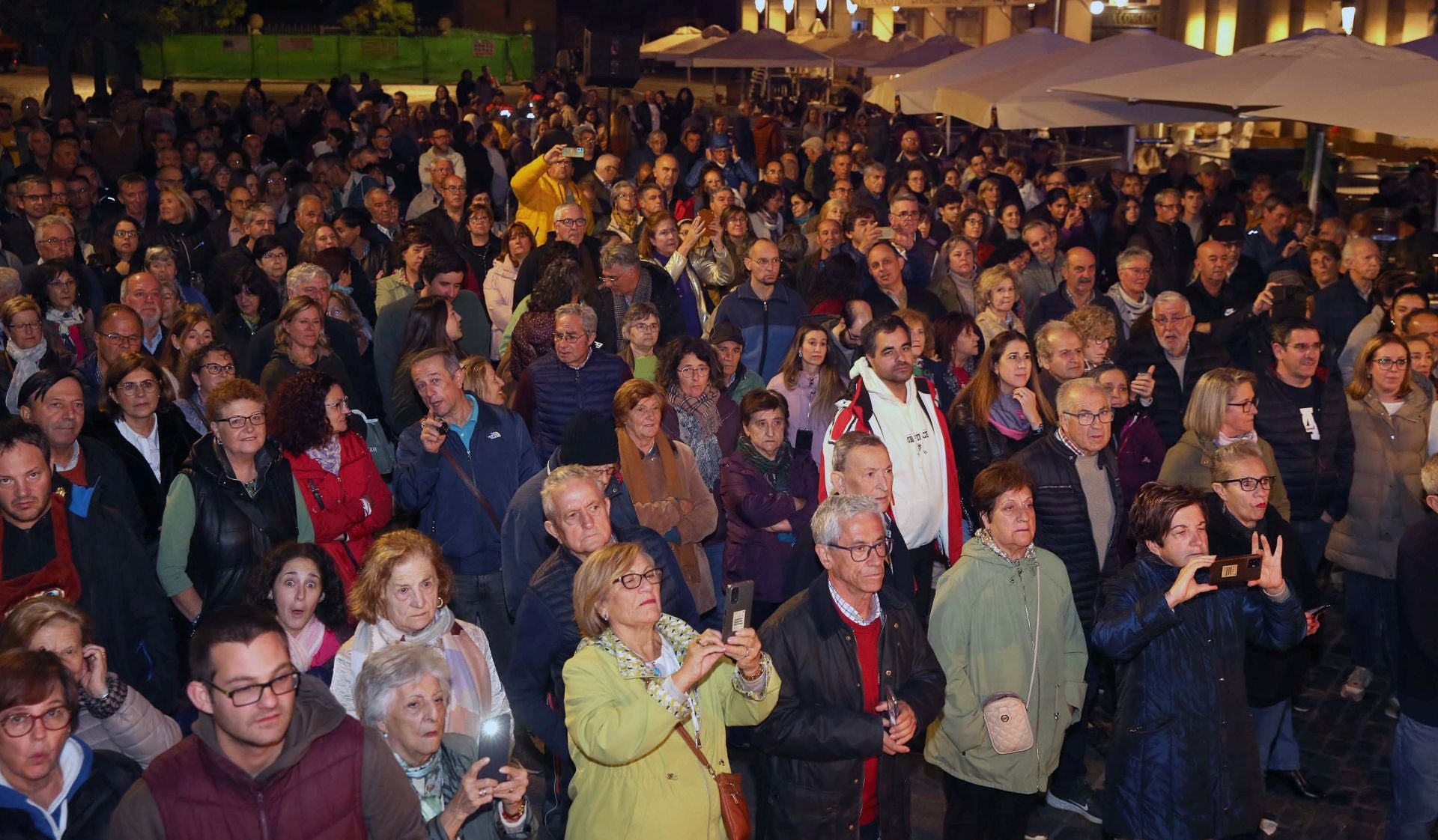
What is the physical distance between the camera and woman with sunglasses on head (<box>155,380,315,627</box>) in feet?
17.4

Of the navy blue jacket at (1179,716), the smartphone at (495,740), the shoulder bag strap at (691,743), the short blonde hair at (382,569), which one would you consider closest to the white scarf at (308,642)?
the short blonde hair at (382,569)

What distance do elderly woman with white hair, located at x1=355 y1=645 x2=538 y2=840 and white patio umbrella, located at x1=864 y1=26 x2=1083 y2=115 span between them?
12072 millimetres

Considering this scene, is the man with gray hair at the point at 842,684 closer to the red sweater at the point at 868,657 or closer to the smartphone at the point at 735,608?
the red sweater at the point at 868,657

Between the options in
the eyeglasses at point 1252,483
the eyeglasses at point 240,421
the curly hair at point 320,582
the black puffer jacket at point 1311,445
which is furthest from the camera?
the black puffer jacket at point 1311,445

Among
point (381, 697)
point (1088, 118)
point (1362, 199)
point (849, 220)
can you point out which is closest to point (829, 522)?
point (381, 697)

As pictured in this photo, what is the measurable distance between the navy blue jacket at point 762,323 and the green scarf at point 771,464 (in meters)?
1.96

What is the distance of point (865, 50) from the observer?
23.7 m

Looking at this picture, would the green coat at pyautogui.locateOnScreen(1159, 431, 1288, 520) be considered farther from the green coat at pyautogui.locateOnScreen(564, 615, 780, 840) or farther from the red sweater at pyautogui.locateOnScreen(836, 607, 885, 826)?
the green coat at pyautogui.locateOnScreen(564, 615, 780, 840)

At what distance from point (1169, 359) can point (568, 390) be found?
3.35 m

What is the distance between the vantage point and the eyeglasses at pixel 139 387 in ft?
19.8

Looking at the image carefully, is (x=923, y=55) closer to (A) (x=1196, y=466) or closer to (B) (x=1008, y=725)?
(A) (x=1196, y=466)

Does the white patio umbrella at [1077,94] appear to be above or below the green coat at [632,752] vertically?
above

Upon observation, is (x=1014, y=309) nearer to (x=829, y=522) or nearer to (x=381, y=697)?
(x=829, y=522)

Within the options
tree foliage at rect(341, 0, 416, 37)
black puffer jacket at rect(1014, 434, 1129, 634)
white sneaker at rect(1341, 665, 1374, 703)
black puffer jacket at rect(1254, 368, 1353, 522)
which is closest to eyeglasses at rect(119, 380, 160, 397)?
black puffer jacket at rect(1014, 434, 1129, 634)
